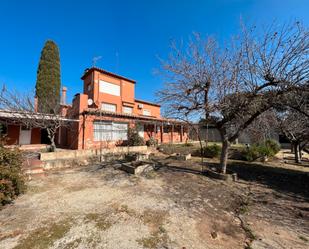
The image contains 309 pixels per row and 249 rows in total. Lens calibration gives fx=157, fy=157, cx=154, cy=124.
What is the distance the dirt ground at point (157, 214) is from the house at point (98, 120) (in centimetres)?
570

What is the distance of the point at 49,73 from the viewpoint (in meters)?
20.4

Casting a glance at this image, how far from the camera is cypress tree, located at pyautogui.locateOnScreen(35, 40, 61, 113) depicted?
65.2ft

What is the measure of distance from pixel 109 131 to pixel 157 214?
38.6 feet

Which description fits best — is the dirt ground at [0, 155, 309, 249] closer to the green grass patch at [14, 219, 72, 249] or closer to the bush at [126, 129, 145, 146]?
the green grass patch at [14, 219, 72, 249]

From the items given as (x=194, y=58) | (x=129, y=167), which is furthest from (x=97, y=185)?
(x=194, y=58)

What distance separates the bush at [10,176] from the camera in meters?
4.26

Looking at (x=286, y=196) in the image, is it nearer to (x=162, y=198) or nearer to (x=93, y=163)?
(x=162, y=198)

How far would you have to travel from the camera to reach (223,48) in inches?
263

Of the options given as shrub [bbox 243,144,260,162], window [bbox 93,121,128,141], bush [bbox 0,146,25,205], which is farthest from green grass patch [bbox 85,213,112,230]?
shrub [bbox 243,144,260,162]

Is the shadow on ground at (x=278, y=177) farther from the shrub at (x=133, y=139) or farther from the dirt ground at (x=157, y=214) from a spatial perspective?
the shrub at (x=133, y=139)

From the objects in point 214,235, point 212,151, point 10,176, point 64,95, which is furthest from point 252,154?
point 64,95

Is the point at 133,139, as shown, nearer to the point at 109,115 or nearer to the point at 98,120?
the point at 109,115

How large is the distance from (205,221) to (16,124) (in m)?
17.4

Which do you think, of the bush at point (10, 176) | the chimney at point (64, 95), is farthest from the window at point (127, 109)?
the bush at point (10, 176)
